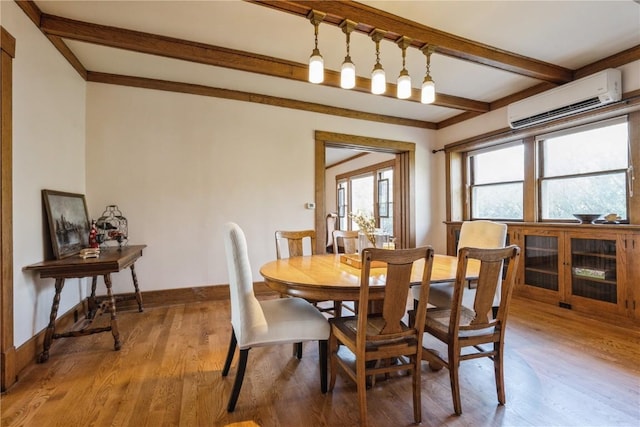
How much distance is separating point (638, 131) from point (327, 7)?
314 cm

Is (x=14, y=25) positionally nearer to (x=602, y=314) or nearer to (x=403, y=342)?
(x=403, y=342)

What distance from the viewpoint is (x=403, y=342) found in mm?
1646

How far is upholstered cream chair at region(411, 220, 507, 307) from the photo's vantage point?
7.94 feet

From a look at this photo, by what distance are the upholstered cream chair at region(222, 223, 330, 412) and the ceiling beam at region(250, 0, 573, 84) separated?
1620 millimetres

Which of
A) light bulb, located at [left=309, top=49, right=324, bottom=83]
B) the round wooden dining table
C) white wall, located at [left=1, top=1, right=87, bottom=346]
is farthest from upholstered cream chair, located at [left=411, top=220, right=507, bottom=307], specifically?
white wall, located at [left=1, top=1, right=87, bottom=346]

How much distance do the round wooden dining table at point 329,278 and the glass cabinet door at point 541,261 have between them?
1961 millimetres

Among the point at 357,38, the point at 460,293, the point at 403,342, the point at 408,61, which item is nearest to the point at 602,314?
the point at 460,293

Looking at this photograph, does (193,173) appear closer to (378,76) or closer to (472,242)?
(378,76)

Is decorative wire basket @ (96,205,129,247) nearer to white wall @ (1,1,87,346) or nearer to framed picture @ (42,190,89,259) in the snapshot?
framed picture @ (42,190,89,259)

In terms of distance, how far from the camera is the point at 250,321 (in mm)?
1677

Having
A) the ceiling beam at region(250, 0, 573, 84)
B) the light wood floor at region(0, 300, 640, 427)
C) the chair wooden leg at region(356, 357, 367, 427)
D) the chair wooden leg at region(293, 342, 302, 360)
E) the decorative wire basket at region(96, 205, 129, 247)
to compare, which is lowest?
the light wood floor at region(0, 300, 640, 427)

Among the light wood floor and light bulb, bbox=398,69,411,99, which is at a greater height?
light bulb, bbox=398,69,411,99

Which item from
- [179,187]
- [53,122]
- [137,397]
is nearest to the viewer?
[137,397]

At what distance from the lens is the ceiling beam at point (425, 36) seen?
215 cm
